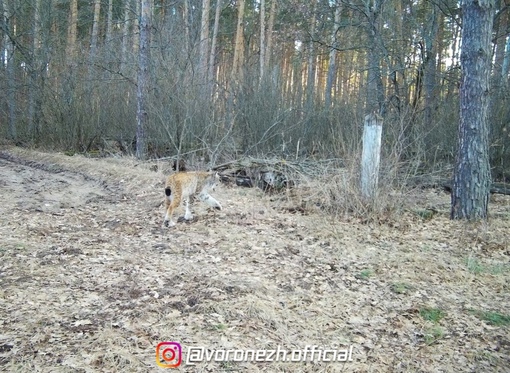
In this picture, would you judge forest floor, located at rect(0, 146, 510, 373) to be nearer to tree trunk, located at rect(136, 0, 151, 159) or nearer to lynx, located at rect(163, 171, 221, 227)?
lynx, located at rect(163, 171, 221, 227)

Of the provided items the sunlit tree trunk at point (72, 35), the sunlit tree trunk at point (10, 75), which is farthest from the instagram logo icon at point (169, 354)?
the sunlit tree trunk at point (10, 75)

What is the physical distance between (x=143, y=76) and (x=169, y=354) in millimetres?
Answer: 10404

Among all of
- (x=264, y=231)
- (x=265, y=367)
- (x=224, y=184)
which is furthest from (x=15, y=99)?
(x=265, y=367)

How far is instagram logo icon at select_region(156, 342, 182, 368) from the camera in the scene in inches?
119

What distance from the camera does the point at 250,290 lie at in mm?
4238

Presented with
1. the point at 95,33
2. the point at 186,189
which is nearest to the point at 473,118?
the point at 186,189

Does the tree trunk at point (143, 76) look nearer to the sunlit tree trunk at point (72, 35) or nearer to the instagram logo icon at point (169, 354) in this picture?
the sunlit tree trunk at point (72, 35)

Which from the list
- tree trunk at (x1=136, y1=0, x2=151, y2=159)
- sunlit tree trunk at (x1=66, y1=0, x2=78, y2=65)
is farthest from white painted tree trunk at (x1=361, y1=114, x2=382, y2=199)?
sunlit tree trunk at (x1=66, y1=0, x2=78, y2=65)

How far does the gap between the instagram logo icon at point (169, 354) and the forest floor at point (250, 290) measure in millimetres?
17

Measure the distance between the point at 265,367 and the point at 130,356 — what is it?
986 mm

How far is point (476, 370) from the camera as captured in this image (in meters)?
3.10

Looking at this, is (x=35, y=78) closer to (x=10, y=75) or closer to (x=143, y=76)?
(x=10, y=75)

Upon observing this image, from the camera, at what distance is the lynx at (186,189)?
6621mm

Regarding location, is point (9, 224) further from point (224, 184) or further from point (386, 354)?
point (386, 354)
